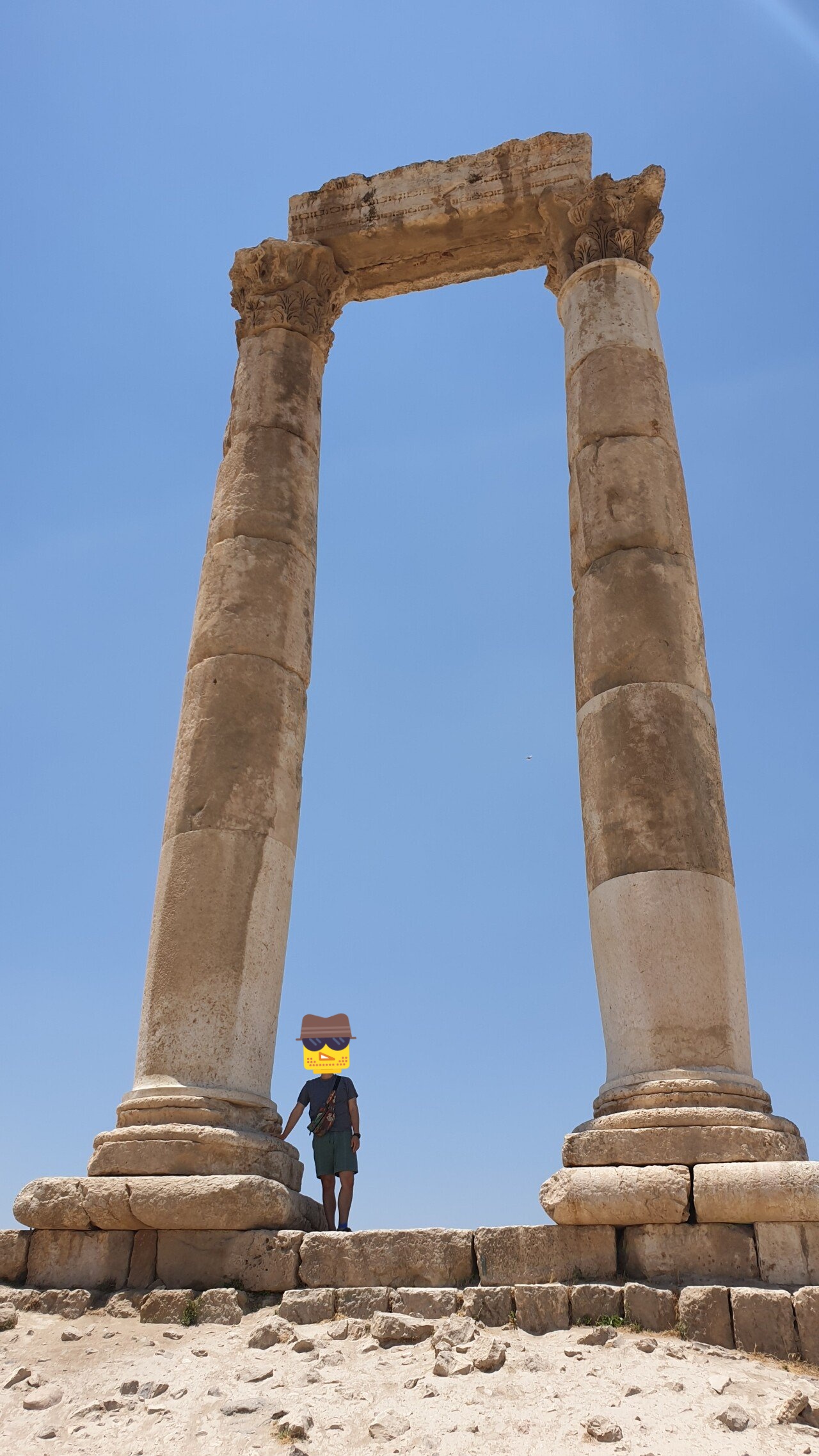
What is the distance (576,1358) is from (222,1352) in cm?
226

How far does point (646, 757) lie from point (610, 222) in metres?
6.98

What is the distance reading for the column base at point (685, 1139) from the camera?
305 inches

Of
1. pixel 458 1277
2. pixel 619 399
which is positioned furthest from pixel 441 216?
pixel 458 1277

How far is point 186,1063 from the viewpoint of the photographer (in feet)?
30.6

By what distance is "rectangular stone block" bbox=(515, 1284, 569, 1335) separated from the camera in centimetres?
702

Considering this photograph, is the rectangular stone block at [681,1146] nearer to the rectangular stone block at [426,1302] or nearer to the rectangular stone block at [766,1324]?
the rectangular stone block at [766,1324]

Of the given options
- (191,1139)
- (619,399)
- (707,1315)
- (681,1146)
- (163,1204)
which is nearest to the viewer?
(707,1315)

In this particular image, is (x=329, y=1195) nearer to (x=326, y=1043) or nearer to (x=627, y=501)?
(x=326, y=1043)

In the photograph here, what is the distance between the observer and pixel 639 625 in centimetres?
1005

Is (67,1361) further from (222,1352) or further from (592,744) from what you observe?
(592,744)

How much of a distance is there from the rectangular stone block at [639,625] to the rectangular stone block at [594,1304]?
192 inches

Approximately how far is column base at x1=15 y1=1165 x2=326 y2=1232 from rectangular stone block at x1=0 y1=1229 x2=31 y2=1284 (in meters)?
0.16

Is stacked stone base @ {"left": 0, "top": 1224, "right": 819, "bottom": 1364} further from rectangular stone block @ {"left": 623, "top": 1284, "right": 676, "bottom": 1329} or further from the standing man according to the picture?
the standing man

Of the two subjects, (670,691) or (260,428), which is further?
(260,428)
